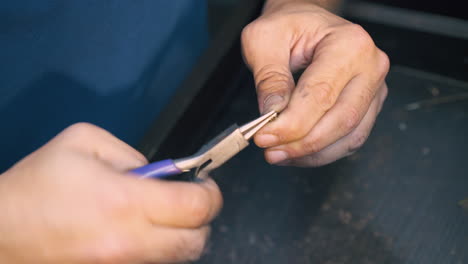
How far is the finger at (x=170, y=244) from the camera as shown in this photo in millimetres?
415

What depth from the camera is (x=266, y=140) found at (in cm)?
57

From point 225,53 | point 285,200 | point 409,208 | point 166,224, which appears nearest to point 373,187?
point 409,208

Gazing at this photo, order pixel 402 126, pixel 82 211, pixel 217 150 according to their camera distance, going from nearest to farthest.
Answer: pixel 82 211
pixel 217 150
pixel 402 126

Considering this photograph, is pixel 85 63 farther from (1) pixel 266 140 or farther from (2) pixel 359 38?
(2) pixel 359 38

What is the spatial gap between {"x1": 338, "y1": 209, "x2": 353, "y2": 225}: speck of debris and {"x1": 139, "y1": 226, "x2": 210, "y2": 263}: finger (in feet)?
1.26

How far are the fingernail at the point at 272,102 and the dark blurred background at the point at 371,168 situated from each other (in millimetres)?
257

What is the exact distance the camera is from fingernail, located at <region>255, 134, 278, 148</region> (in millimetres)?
561

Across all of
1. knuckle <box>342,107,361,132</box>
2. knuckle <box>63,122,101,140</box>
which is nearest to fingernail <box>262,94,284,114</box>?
knuckle <box>342,107,361,132</box>

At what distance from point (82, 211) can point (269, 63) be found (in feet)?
1.19

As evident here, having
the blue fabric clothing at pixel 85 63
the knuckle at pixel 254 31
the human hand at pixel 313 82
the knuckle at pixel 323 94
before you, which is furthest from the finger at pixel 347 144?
the blue fabric clothing at pixel 85 63

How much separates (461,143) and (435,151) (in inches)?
2.6

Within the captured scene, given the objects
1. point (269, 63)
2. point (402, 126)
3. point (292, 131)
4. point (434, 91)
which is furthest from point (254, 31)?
point (434, 91)

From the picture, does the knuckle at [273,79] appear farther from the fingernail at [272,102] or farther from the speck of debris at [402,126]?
the speck of debris at [402,126]

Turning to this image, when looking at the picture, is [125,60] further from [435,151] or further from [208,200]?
[435,151]
